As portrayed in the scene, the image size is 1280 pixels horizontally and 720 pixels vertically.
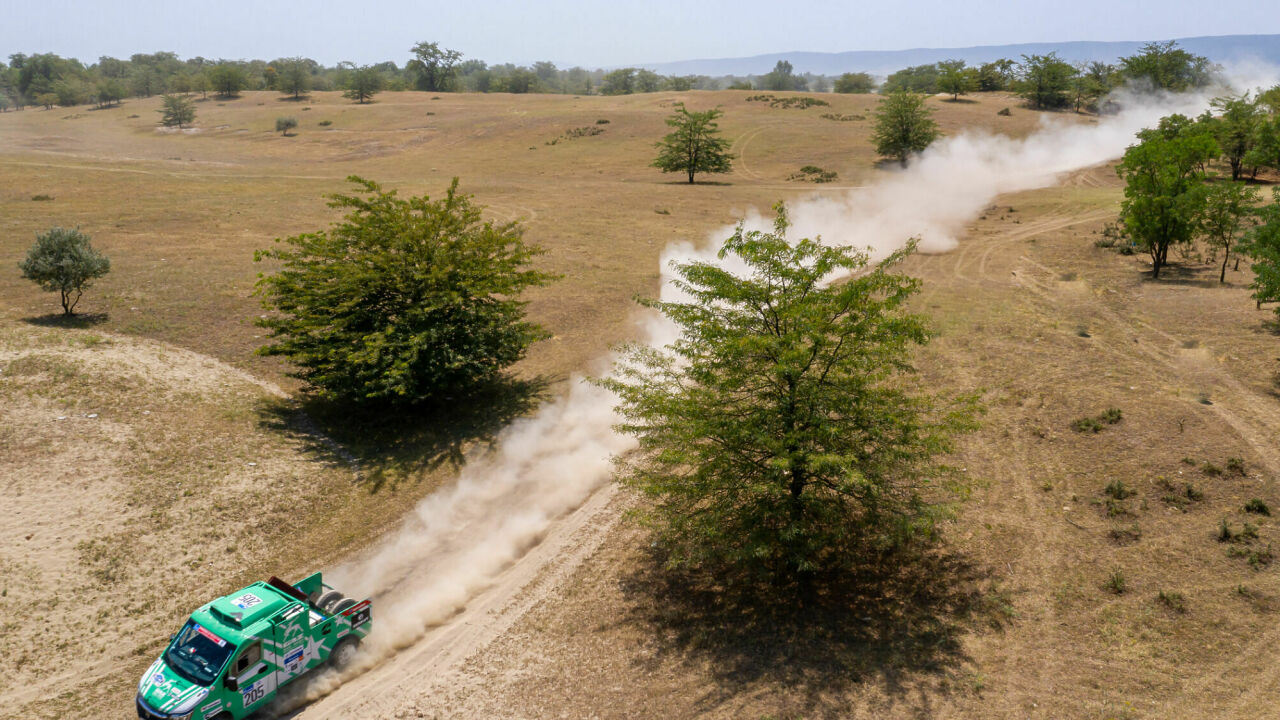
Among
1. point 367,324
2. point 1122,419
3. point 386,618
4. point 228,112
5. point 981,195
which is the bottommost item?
point 386,618

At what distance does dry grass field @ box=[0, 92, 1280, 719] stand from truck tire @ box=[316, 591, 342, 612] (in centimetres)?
303

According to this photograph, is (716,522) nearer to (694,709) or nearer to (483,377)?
(694,709)

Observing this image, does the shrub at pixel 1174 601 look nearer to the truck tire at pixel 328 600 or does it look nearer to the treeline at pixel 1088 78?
the truck tire at pixel 328 600

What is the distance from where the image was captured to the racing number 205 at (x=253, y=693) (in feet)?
46.0

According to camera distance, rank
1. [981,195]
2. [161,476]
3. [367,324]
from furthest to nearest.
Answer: [981,195] < [367,324] < [161,476]

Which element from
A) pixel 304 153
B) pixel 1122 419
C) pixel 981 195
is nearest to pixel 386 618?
pixel 1122 419

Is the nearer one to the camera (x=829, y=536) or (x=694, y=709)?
(x=694, y=709)

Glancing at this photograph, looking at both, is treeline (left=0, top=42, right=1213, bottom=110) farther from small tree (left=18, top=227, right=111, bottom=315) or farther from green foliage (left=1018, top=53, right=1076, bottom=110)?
small tree (left=18, top=227, right=111, bottom=315)

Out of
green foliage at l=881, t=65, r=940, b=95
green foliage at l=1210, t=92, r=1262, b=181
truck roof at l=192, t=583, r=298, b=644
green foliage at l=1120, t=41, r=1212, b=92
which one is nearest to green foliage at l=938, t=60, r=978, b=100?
green foliage at l=881, t=65, r=940, b=95

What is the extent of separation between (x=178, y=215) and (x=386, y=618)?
162ft

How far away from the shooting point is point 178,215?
53.8m

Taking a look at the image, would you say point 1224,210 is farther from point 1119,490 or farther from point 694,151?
point 694,151

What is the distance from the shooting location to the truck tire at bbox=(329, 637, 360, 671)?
52.1 feet

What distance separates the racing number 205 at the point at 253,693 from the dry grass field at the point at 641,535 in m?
2.71
